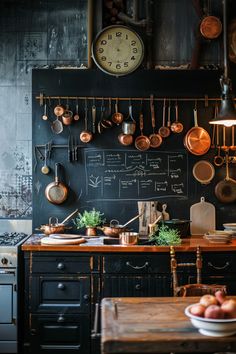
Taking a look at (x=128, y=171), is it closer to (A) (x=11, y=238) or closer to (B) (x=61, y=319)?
(A) (x=11, y=238)

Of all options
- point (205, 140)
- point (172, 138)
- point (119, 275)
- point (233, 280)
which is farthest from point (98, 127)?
point (233, 280)

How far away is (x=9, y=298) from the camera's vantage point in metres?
4.41

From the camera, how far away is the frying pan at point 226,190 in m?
5.14

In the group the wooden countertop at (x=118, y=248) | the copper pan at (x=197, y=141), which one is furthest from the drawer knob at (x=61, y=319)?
the copper pan at (x=197, y=141)

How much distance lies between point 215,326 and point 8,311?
2462mm

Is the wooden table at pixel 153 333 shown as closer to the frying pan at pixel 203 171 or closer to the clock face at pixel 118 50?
the frying pan at pixel 203 171

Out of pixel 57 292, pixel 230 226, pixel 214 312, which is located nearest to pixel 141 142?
pixel 230 226

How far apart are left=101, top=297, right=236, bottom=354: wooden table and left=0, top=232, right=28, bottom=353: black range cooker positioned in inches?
66.5

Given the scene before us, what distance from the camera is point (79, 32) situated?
5.31 meters

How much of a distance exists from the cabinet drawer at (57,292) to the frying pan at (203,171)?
154 centimetres

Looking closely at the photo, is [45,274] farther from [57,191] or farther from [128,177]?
[128,177]

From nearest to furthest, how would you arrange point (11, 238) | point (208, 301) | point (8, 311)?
point (208, 301) < point (8, 311) < point (11, 238)

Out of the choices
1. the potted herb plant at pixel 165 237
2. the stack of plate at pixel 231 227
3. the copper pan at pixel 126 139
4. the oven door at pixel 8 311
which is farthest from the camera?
the copper pan at pixel 126 139

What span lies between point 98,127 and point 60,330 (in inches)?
77.5
